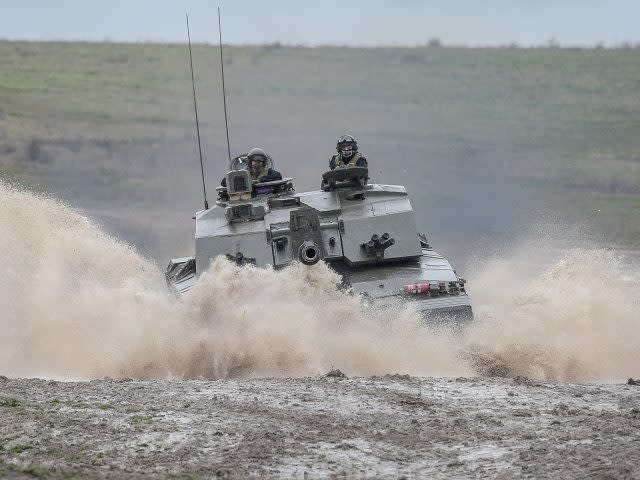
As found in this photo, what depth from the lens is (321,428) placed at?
1379 centimetres

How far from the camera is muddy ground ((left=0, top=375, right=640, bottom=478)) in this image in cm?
1232

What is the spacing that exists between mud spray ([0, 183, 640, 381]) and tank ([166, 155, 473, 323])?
53 cm

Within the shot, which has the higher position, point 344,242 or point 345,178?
point 345,178

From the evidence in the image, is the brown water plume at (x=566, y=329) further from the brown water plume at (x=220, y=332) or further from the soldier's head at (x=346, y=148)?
the soldier's head at (x=346, y=148)

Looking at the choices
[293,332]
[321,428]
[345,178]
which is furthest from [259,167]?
[321,428]

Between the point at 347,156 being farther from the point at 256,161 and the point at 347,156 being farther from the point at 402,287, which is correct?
the point at 402,287

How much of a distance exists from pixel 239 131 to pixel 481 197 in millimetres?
8389

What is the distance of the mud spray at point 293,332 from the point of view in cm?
1833

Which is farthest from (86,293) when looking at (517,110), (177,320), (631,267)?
(517,110)

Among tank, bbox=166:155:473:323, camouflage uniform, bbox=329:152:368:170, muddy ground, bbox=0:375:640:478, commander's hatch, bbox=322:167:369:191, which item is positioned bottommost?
muddy ground, bbox=0:375:640:478

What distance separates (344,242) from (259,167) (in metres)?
3.23

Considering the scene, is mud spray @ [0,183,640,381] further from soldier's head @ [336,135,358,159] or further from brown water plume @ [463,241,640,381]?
soldier's head @ [336,135,358,159]

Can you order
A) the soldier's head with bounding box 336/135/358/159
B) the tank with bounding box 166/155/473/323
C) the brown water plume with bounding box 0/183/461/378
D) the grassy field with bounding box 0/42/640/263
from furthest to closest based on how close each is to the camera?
the grassy field with bounding box 0/42/640/263 < the soldier's head with bounding box 336/135/358/159 < the tank with bounding box 166/155/473/323 < the brown water plume with bounding box 0/183/461/378

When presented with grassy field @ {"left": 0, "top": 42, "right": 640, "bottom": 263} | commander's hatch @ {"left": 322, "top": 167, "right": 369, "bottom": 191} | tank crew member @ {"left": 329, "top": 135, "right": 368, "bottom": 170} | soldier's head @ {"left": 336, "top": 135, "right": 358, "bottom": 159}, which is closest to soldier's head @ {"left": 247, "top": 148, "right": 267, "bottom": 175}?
tank crew member @ {"left": 329, "top": 135, "right": 368, "bottom": 170}
